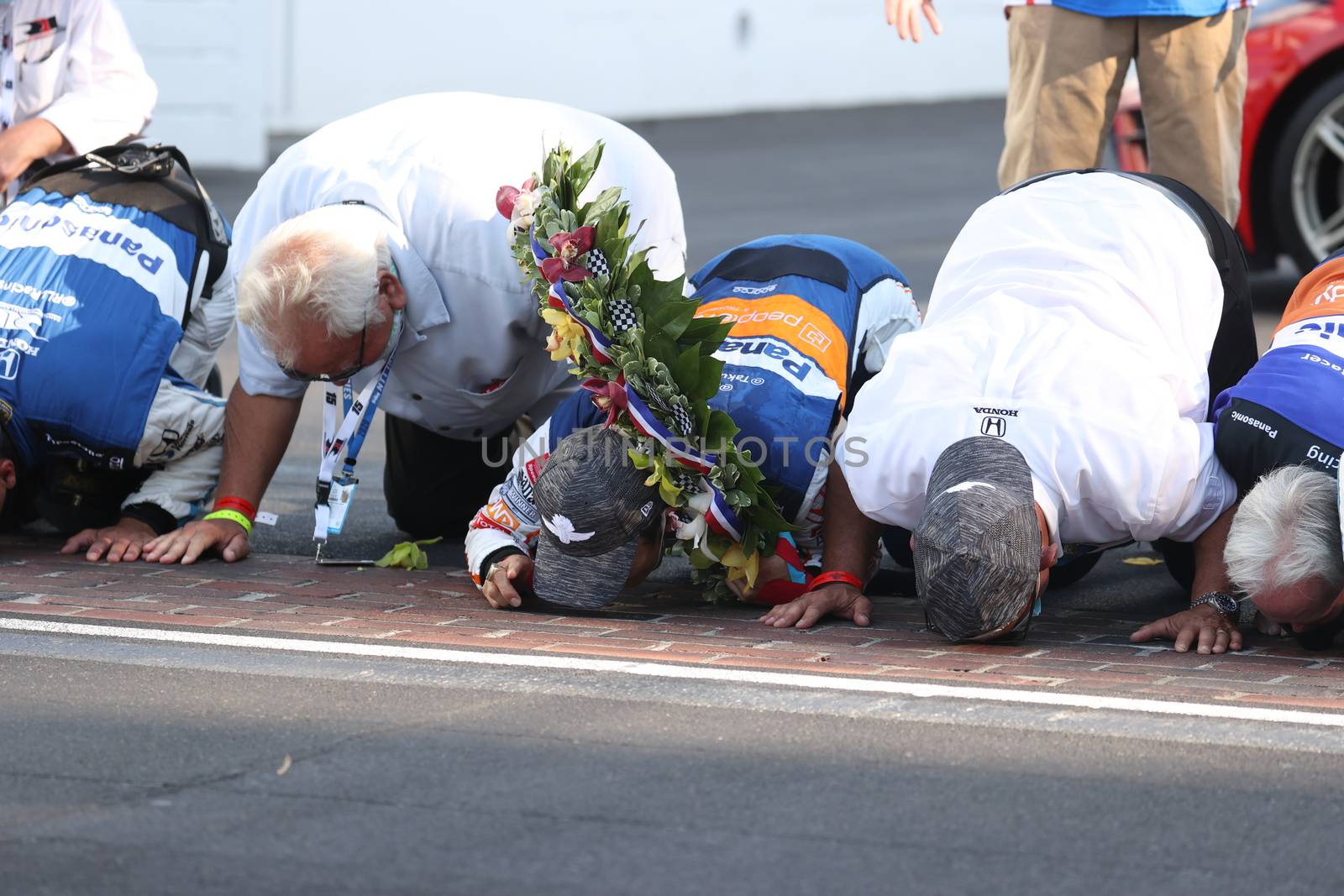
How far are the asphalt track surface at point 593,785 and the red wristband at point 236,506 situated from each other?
112 cm

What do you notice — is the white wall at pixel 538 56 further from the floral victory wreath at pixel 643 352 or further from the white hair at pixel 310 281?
the floral victory wreath at pixel 643 352

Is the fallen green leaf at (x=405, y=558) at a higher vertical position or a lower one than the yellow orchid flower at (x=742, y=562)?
lower

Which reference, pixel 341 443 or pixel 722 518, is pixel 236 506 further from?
pixel 722 518

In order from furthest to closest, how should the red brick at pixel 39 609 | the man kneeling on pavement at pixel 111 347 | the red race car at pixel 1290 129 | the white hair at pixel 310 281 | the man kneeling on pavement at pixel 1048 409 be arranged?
the red race car at pixel 1290 129 → the man kneeling on pavement at pixel 111 347 → the white hair at pixel 310 281 → the red brick at pixel 39 609 → the man kneeling on pavement at pixel 1048 409

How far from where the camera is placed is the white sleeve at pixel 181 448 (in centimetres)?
548

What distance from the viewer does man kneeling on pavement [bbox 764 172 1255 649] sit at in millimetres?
4168

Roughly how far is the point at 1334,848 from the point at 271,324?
2915 mm

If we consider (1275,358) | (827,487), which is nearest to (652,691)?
(827,487)

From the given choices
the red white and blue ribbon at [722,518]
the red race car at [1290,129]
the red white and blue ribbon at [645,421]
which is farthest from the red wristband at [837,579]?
the red race car at [1290,129]

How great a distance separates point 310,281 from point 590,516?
96 cm

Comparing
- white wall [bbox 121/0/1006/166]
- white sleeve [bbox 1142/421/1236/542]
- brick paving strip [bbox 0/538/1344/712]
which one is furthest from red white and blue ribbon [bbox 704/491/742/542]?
white wall [bbox 121/0/1006/166]

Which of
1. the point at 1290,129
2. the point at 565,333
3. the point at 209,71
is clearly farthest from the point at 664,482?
the point at 209,71

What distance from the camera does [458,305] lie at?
207 inches

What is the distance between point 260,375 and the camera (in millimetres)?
5453
